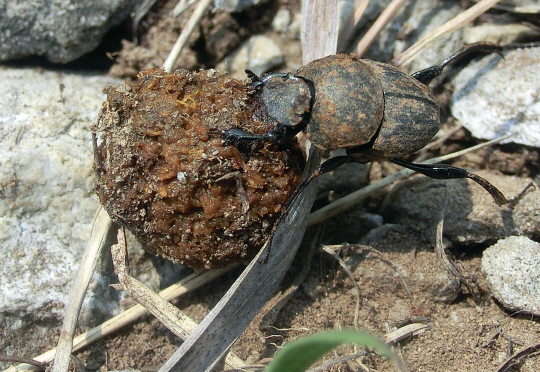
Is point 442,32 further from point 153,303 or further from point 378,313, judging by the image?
point 153,303

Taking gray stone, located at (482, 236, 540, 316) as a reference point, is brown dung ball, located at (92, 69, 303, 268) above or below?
above

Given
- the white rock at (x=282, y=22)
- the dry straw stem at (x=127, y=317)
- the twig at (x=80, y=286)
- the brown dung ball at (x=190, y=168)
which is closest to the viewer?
the brown dung ball at (x=190, y=168)

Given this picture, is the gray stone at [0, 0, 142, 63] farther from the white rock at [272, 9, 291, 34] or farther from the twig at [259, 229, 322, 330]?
the twig at [259, 229, 322, 330]

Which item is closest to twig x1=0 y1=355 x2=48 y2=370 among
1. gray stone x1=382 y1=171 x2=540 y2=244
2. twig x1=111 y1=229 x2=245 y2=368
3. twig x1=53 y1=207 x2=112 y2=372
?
twig x1=53 y1=207 x2=112 y2=372

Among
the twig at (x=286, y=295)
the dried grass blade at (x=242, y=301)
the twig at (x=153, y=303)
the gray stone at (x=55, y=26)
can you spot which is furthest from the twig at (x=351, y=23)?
the twig at (x=153, y=303)

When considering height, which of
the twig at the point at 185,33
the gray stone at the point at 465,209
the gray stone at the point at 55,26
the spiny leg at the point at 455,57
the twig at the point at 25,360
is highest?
the gray stone at the point at 55,26

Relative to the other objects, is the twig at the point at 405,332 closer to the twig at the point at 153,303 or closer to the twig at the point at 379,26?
the twig at the point at 153,303
